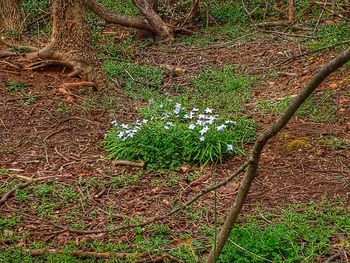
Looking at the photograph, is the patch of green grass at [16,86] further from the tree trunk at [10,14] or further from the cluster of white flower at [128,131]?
the tree trunk at [10,14]

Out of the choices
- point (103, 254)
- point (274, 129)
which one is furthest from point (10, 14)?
point (274, 129)

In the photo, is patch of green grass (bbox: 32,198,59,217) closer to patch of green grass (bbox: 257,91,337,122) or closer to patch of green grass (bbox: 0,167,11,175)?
patch of green grass (bbox: 0,167,11,175)

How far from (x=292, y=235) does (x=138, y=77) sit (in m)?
4.29

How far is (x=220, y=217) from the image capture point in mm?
4250

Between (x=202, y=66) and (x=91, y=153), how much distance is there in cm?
324

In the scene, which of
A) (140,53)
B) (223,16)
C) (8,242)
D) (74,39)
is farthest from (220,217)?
(223,16)

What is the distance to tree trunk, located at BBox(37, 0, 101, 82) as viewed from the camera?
21.8 ft

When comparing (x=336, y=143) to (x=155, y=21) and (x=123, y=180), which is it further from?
(x=155, y=21)

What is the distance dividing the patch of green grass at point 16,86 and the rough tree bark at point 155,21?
348 cm

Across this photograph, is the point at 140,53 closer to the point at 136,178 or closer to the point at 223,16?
the point at 223,16

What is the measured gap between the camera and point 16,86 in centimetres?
670

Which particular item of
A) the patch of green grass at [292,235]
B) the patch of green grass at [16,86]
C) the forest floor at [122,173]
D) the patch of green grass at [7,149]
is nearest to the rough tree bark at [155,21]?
the forest floor at [122,173]

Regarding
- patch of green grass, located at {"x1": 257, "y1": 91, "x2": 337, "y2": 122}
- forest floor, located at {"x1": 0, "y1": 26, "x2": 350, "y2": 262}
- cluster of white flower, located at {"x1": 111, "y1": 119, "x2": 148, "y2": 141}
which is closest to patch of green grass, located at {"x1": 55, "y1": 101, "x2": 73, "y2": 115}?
forest floor, located at {"x1": 0, "y1": 26, "x2": 350, "y2": 262}

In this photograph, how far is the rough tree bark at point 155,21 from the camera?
31.6 feet
